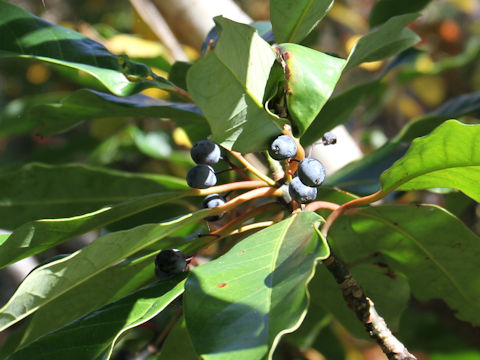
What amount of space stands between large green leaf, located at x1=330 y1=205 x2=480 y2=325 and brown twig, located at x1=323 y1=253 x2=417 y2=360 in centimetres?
13

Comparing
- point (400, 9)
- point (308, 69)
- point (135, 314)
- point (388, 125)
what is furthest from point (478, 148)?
point (388, 125)

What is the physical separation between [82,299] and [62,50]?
1.21 feet

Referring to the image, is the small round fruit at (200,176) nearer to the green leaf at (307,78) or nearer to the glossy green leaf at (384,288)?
the green leaf at (307,78)

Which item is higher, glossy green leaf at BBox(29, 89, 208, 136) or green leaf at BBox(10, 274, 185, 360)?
glossy green leaf at BBox(29, 89, 208, 136)

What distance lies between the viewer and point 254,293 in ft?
1.95

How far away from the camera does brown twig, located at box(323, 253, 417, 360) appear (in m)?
0.72

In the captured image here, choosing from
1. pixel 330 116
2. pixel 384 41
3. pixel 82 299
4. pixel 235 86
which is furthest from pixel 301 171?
pixel 330 116

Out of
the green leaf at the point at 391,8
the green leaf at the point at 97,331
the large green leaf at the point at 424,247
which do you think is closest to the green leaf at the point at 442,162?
the large green leaf at the point at 424,247

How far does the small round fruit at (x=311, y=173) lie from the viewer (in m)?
0.70

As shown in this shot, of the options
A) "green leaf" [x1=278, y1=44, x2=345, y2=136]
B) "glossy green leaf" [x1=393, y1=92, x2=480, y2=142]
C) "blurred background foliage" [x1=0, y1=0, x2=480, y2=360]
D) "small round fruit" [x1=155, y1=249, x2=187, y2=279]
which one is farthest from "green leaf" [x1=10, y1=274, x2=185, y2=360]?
"glossy green leaf" [x1=393, y1=92, x2=480, y2=142]

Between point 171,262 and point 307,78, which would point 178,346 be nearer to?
point 171,262

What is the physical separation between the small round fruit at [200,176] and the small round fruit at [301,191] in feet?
0.38

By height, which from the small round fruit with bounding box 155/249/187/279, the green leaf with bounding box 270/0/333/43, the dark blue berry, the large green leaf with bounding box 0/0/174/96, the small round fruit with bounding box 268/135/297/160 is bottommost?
the small round fruit with bounding box 155/249/187/279

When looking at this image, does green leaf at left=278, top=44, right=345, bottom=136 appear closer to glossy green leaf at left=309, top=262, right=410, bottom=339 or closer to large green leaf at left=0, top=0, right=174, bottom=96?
large green leaf at left=0, top=0, right=174, bottom=96
